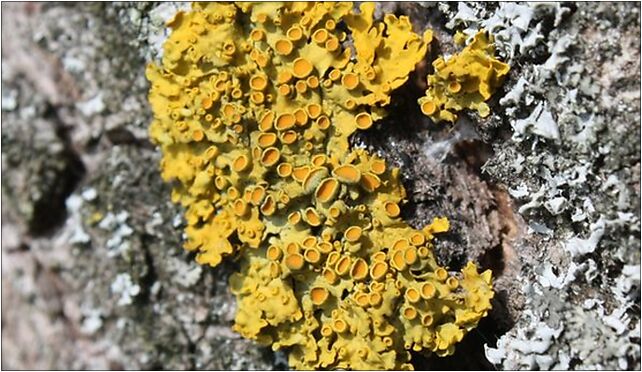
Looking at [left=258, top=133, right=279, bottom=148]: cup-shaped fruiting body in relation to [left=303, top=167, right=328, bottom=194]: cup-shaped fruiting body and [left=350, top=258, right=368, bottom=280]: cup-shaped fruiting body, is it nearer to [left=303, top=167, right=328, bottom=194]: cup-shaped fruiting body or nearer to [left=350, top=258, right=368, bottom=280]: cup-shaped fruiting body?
[left=303, top=167, right=328, bottom=194]: cup-shaped fruiting body

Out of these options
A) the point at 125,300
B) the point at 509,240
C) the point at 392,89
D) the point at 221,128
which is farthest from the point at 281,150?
the point at 125,300

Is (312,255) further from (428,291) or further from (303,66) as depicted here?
(303,66)

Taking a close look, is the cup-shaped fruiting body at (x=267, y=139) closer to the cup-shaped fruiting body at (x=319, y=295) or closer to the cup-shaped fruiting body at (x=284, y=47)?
the cup-shaped fruiting body at (x=284, y=47)

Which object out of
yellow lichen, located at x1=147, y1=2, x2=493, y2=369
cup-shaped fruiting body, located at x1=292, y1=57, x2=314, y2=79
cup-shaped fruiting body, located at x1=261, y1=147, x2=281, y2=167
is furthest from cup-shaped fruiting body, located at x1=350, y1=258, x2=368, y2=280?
cup-shaped fruiting body, located at x1=292, y1=57, x2=314, y2=79

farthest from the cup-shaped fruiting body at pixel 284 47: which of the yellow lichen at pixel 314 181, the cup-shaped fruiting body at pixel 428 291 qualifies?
the cup-shaped fruiting body at pixel 428 291

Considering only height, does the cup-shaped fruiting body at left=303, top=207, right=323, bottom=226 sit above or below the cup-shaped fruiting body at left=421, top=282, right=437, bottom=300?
above

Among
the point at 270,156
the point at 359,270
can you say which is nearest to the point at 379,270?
the point at 359,270
